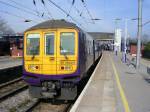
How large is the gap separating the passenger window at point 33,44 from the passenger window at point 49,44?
1.06 ft

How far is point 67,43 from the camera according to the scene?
13852 millimetres

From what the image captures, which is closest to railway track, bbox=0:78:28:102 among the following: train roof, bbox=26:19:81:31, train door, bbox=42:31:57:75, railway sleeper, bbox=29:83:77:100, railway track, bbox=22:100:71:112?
railway track, bbox=22:100:71:112

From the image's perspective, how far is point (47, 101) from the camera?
50.1 feet

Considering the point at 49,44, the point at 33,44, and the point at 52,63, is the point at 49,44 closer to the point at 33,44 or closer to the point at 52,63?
the point at 33,44

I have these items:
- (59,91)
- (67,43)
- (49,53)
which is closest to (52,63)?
(49,53)

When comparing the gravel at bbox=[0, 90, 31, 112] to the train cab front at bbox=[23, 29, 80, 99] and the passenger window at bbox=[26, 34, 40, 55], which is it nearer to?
the train cab front at bbox=[23, 29, 80, 99]

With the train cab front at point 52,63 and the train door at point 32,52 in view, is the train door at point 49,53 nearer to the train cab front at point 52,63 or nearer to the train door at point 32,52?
the train cab front at point 52,63

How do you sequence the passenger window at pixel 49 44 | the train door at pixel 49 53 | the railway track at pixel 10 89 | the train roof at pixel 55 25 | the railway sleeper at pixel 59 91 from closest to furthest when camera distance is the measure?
1. the railway sleeper at pixel 59 91
2. the train door at pixel 49 53
3. the passenger window at pixel 49 44
4. the train roof at pixel 55 25
5. the railway track at pixel 10 89

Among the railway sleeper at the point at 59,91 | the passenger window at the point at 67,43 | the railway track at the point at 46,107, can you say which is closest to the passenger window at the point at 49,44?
the passenger window at the point at 67,43

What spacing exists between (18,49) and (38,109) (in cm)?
4397

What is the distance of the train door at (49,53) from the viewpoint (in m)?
13.7

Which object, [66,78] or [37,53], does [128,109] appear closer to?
[66,78]

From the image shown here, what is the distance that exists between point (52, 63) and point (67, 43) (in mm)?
942

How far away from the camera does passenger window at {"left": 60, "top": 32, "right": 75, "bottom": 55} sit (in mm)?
13789
